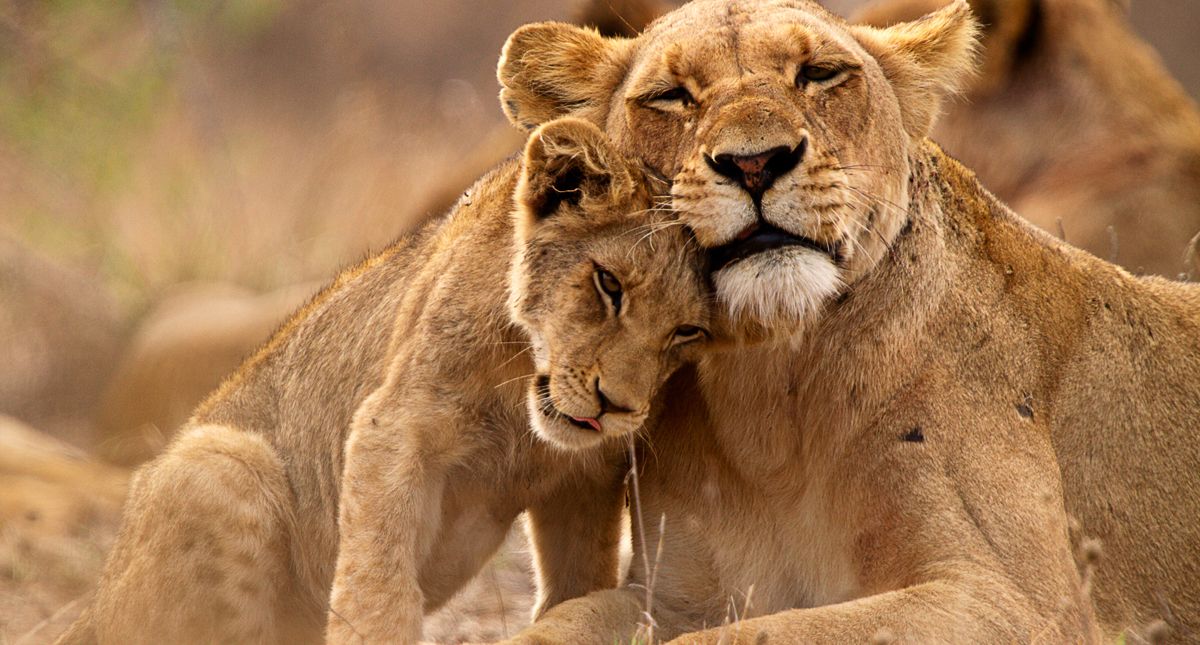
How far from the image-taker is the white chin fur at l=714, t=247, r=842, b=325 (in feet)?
12.7

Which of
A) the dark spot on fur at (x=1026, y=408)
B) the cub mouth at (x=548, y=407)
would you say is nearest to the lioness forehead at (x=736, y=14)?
the cub mouth at (x=548, y=407)

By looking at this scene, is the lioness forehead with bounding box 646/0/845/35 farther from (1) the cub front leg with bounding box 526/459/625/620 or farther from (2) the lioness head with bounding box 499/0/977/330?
(1) the cub front leg with bounding box 526/459/625/620

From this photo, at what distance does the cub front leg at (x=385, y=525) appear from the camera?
4371mm

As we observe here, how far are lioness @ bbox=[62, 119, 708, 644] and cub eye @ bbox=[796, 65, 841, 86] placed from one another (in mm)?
483

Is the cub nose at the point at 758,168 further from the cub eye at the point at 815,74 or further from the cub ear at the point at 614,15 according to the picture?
the cub ear at the point at 614,15

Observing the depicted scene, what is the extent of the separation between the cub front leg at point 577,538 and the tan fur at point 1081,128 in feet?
12.4

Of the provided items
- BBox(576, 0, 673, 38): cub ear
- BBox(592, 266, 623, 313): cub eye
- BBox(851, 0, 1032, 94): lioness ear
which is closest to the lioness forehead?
BBox(592, 266, 623, 313): cub eye

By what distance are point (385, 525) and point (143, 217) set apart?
11293 mm

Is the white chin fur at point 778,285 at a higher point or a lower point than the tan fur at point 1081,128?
higher

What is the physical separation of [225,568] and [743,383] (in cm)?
175

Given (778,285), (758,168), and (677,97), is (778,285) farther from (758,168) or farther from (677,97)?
(677,97)

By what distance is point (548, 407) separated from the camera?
4168 millimetres

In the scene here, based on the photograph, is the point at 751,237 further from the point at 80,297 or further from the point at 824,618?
the point at 80,297

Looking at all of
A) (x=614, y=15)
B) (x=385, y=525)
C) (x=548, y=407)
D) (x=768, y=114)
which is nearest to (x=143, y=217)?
(x=614, y=15)
